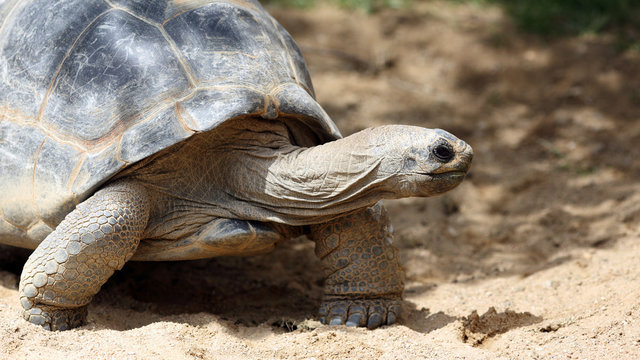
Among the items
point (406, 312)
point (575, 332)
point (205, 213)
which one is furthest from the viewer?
point (406, 312)

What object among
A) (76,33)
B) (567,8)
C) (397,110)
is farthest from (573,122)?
(76,33)

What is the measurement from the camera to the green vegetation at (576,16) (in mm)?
7782

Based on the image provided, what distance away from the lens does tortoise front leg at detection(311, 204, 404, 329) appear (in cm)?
382

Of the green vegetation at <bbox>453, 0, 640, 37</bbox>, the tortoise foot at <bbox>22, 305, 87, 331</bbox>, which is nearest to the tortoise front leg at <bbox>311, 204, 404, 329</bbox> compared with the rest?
the tortoise foot at <bbox>22, 305, 87, 331</bbox>

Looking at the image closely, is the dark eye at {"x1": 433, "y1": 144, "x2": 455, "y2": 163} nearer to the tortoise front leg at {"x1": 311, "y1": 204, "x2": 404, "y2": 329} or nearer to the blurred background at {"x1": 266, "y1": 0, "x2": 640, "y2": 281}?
the tortoise front leg at {"x1": 311, "y1": 204, "x2": 404, "y2": 329}

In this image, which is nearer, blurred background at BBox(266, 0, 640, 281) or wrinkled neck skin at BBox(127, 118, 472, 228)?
wrinkled neck skin at BBox(127, 118, 472, 228)

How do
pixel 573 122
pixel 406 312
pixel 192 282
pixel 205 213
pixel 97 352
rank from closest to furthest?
1. pixel 97 352
2. pixel 205 213
3. pixel 406 312
4. pixel 192 282
5. pixel 573 122

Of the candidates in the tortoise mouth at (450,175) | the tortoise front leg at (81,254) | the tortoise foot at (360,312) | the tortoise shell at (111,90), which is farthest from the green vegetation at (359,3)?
the tortoise mouth at (450,175)

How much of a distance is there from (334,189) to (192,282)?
4.81 ft

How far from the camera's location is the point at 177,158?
3.60 meters

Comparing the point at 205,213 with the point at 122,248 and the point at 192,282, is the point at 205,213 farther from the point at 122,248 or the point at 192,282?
the point at 192,282

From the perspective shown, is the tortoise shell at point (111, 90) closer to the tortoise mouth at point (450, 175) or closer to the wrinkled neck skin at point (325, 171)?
the wrinkled neck skin at point (325, 171)

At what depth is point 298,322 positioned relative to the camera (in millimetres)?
3828


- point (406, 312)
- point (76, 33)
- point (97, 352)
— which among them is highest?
point (76, 33)
